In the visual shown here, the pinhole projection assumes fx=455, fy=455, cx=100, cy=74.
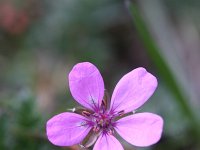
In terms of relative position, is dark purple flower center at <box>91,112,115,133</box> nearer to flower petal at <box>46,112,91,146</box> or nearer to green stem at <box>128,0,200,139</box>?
flower petal at <box>46,112,91,146</box>

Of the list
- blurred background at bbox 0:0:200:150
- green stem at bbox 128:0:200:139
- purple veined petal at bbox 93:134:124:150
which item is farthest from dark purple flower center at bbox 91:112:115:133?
blurred background at bbox 0:0:200:150

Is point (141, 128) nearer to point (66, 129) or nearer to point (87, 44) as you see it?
point (66, 129)

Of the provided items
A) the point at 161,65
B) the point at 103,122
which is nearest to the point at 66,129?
the point at 103,122

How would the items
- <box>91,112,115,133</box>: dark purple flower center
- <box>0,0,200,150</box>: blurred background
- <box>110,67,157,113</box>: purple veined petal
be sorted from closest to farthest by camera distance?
<box>110,67,157,113</box>: purple veined petal → <box>91,112,115,133</box>: dark purple flower center → <box>0,0,200,150</box>: blurred background

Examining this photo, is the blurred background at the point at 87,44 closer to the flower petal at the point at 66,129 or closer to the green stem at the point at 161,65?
the green stem at the point at 161,65

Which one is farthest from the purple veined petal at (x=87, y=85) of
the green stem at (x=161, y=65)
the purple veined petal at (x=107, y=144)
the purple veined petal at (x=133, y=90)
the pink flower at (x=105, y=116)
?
the green stem at (x=161, y=65)

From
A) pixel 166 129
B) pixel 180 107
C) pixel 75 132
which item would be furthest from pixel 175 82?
pixel 75 132

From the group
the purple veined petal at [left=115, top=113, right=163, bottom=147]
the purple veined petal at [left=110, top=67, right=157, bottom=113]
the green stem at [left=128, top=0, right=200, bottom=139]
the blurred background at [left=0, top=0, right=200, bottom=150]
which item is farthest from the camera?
the blurred background at [left=0, top=0, right=200, bottom=150]
